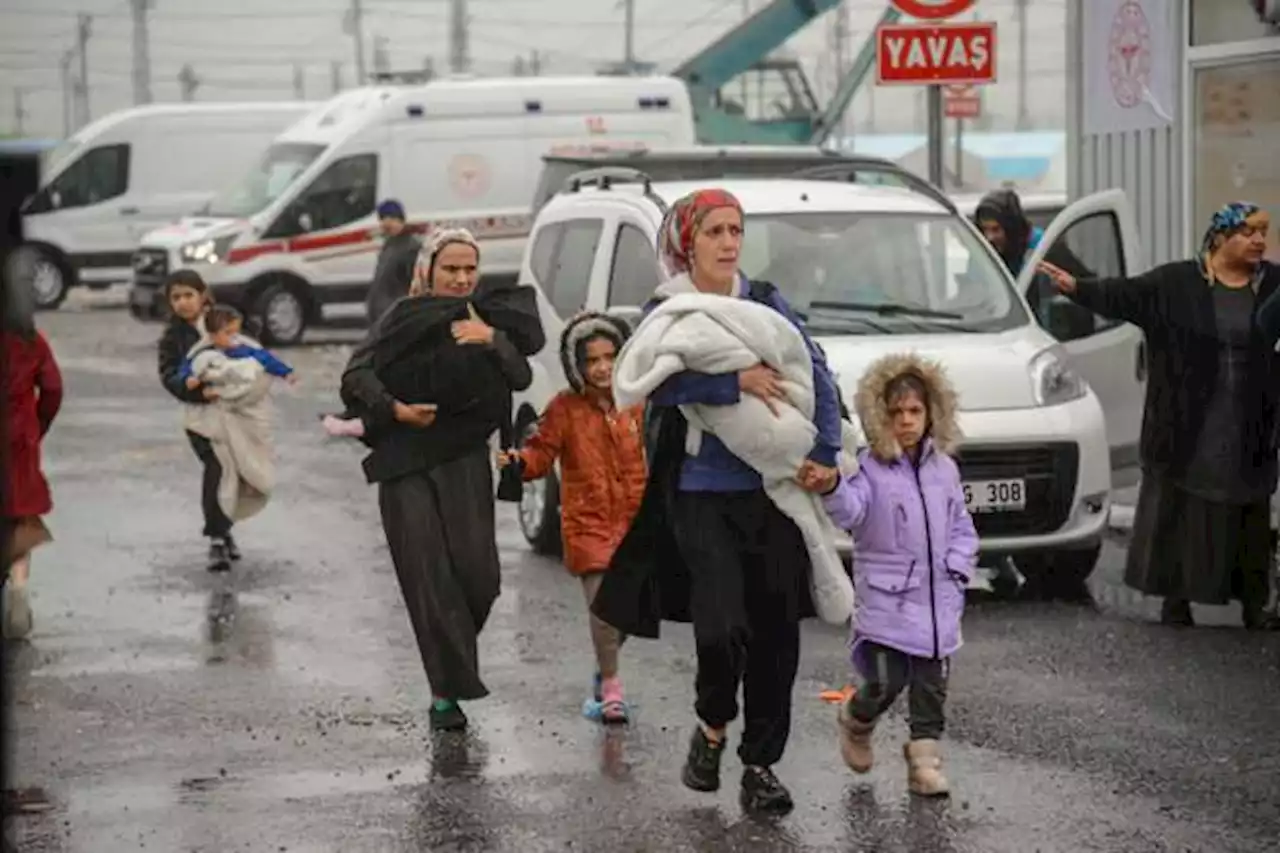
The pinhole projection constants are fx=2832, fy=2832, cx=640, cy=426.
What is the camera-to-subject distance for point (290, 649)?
36.2ft

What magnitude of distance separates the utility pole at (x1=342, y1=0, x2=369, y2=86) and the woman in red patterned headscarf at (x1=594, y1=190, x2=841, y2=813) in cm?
8502

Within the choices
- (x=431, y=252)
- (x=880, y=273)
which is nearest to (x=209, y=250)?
(x=880, y=273)

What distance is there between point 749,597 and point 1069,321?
6120 mm

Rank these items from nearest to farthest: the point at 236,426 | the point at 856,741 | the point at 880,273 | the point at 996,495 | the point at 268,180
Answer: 1. the point at 856,741
2. the point at 996,495
3. the point at 880,273
4. the point at 236,426
5. the point at 268,180

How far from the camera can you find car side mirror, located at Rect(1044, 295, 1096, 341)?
13.5 m

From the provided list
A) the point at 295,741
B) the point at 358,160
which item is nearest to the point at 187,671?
the point at 295,741

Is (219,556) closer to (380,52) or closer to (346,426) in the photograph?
(346,426)

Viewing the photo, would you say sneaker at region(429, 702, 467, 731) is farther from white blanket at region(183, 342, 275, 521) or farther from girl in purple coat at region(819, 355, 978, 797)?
white blanket at region(183, 342, 275, 521)

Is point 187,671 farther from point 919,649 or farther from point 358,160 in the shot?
point 358,160

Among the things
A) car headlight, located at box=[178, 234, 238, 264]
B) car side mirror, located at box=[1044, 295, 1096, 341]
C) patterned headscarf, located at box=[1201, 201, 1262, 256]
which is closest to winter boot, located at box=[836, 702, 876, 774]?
patterned headscarf, located at box=[1201, 201, 1262, 256]

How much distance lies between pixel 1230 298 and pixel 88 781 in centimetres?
502

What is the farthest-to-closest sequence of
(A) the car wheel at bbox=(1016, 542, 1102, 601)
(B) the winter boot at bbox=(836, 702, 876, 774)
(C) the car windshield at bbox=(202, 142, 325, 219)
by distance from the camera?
(C) the car windshield at bbox=(202, 142, 325, 219)
(A) the car wheel at bbox=(1016, 542, 1102, 601)
(B) the winter boot at bbox=(836, 702, 876, 774)

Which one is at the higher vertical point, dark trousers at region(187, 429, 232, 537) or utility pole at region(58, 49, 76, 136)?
utility pole at region(58, 49, 76, 136)

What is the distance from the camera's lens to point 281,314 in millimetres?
30156
